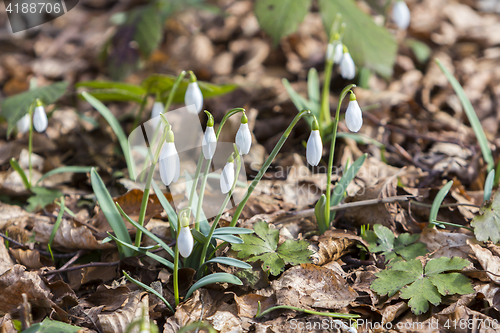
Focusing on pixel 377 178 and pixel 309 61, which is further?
pixel 309 61

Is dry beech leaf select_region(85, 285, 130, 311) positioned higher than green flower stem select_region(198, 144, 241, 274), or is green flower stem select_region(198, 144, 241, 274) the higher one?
green flower stem select_region(198, 144, 241, 274)

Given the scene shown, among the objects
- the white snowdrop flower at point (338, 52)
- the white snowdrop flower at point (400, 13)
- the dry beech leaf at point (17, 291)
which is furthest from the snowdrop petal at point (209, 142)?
the white snowdrop flower at point (400, 13)

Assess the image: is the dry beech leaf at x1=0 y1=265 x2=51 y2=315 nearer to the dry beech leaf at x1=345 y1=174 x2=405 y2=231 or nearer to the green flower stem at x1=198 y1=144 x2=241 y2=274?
the green flower stem at x1=198 y1=144 x2=241 y2=274

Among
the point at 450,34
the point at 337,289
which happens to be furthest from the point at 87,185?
the point at 450,34

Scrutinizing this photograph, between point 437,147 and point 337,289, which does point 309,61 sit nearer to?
point 437,147

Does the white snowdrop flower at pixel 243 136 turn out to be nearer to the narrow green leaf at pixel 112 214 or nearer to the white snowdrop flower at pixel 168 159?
the white snowdrop flower at pixel 168 159

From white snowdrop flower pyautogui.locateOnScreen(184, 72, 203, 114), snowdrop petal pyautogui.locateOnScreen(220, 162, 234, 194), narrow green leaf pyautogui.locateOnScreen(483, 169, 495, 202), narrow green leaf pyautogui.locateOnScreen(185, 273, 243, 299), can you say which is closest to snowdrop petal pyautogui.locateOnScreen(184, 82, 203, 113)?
white snowdrop flower pyautogui.locateOnScreen(184, 72, 203, 114)
